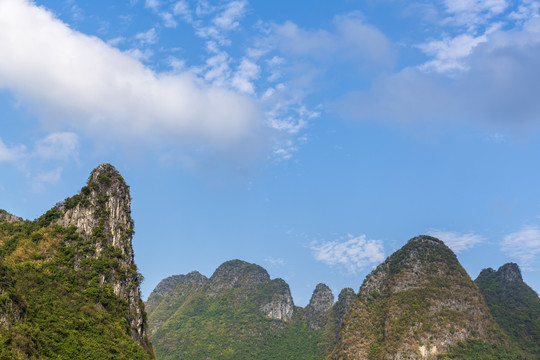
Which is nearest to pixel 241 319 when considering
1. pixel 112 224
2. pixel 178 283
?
pixel 178 283

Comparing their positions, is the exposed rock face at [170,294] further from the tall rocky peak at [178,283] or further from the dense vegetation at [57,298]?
the dense vegetation at [57,298]

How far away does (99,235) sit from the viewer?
5769cm

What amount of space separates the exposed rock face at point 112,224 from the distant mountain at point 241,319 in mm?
67014

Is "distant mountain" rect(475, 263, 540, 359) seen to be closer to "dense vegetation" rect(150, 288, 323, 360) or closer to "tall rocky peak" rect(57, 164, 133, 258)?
"dense vegetation" rect(150, 288, 323, 360)

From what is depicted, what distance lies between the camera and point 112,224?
61250 mm

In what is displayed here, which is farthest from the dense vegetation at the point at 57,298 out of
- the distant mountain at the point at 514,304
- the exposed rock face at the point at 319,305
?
the exposed rock face at the point at 319,305

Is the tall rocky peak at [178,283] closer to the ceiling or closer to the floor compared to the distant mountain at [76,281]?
closer to the ceiling

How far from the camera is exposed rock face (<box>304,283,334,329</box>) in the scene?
475 ft

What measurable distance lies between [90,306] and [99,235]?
12.0 metres

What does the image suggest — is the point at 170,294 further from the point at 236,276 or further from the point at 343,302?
the point at 343,302

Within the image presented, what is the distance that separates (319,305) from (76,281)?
11092cm

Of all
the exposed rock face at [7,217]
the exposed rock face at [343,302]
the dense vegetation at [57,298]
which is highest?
the exposed rock face at [7,217]

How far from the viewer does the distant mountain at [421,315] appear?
83.9 m

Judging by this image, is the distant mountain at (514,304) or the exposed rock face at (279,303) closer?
the distant mountain at (514,304)
